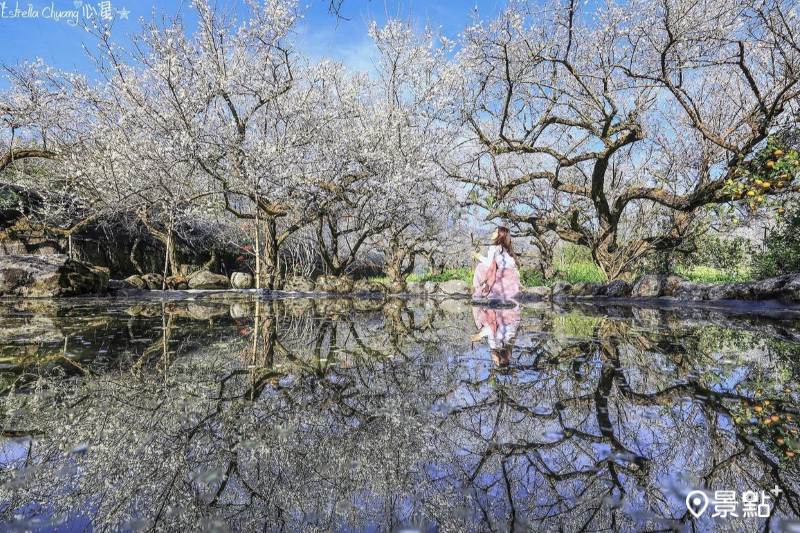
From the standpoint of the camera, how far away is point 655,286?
12.4 meters

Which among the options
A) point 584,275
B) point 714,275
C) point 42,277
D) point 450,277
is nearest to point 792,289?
point 714,275

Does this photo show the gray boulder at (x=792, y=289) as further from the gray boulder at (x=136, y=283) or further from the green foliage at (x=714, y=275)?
the gray boulder at (x=136, y=283)

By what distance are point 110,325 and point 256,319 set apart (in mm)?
1859

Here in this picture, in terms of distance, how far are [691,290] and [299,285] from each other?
12.7 meters

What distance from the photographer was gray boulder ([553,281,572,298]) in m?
14.5

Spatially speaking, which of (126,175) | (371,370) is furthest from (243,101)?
(371,370)

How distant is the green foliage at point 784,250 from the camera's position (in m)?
10.1

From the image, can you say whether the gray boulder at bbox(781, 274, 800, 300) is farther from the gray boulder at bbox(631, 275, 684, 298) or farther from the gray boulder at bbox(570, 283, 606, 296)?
the gray boulder at bbox(570, 283, 606, 296)

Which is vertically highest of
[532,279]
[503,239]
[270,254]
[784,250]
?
[503,239]

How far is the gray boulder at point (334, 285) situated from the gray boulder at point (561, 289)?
→ 7459mm

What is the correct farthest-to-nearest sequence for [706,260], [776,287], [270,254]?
[270,254] → [706,260] → [776,287]

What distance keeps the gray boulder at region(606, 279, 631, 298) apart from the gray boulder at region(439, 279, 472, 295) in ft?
17.5

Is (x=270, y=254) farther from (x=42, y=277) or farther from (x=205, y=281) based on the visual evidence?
(x=42, y=277)

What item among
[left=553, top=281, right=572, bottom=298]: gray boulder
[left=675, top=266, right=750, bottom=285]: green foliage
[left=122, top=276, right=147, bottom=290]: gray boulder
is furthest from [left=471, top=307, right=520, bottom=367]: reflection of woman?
[left=122, top=276, right=147, bottom=290]: gray boulder
